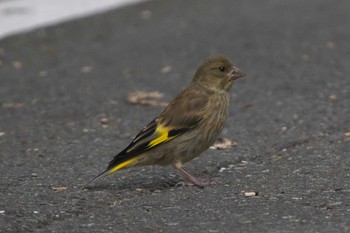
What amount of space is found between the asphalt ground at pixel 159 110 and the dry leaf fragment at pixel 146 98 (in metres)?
0.07

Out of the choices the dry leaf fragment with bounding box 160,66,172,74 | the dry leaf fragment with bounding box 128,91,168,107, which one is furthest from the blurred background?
the dry leaf fragment with bounding box 128,91,168,107

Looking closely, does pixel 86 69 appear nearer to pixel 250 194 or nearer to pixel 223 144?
pixel 223 144

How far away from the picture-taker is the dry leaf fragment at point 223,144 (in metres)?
6.93

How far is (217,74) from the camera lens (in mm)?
6430

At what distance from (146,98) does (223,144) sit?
1725 mm

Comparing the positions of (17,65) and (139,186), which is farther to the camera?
(17,65)

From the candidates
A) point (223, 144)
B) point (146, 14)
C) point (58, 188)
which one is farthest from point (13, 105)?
point (146, 14)

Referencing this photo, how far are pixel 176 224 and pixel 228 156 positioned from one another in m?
1.65

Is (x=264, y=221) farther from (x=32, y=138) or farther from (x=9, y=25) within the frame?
(x=9, y=25)

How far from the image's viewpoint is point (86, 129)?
297 inches

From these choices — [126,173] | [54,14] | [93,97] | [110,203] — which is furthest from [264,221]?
[54,14]

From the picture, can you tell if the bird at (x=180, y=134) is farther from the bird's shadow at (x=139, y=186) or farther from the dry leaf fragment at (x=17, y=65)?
the dry leaf fragment at (x=17, y=65)

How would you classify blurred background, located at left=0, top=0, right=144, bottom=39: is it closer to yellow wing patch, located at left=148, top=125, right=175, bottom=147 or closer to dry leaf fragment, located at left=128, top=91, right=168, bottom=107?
dry leaf fragment, located at left=128, top=91, right=168, bottom=107

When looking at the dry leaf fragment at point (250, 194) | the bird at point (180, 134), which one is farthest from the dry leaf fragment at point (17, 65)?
the dry leaf fragment at point (250, 194)
